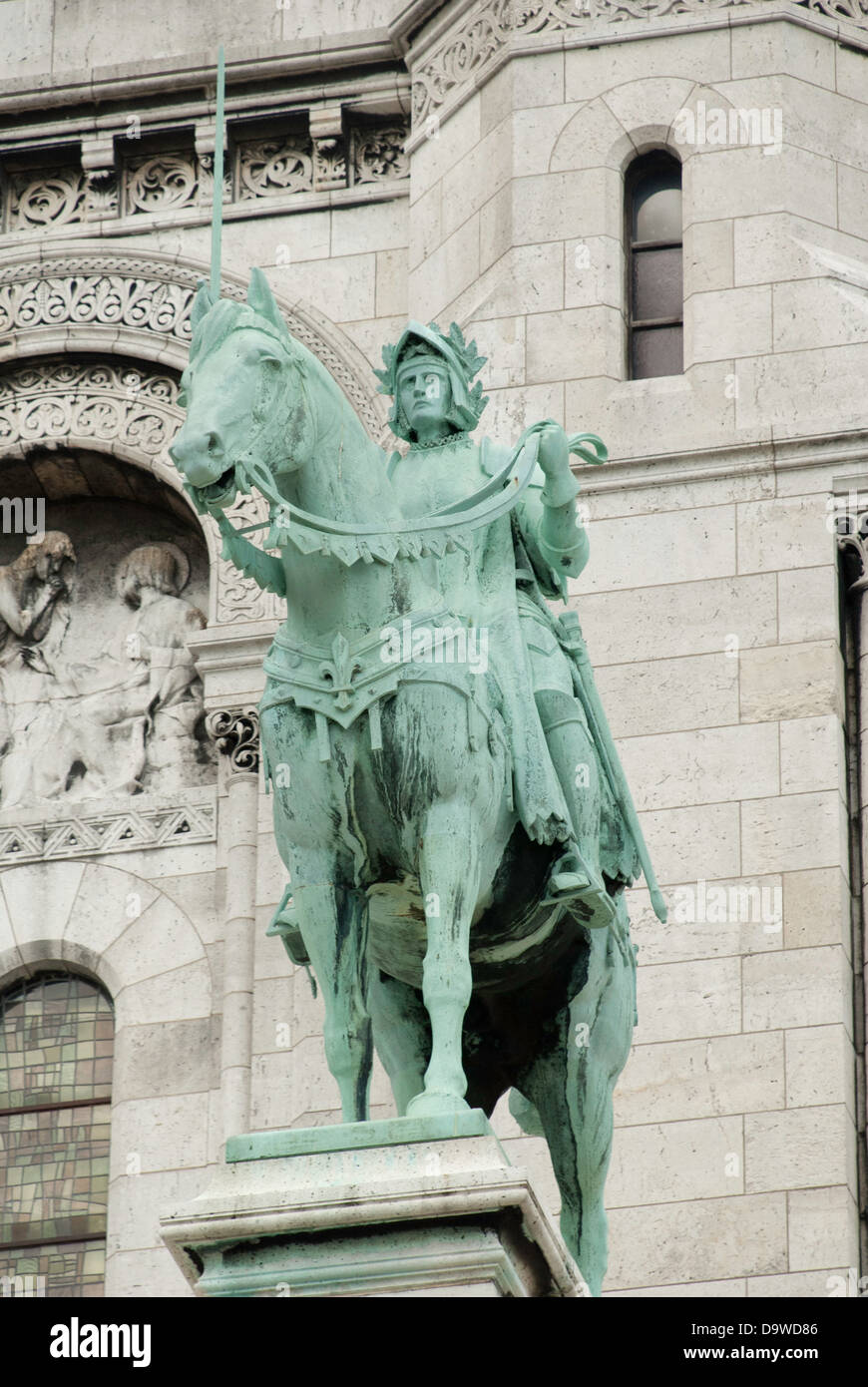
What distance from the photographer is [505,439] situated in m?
17.9

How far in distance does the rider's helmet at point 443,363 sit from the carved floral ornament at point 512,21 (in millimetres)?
6227

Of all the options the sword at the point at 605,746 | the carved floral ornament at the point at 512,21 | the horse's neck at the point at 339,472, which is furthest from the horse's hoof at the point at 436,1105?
the carved floral ornament at the point at 512,21

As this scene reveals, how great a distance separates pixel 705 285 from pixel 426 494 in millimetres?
5673

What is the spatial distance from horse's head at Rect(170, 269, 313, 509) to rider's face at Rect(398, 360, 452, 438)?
80cm

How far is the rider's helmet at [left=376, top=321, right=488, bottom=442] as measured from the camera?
13.0 metres

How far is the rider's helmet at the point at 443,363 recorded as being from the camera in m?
13.0

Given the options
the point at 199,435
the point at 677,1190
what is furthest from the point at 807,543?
the point at 199,435

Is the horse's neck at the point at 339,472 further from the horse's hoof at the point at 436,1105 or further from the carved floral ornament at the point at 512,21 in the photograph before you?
the carved floral ornament at the point at 512,21

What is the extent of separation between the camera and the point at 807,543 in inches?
685

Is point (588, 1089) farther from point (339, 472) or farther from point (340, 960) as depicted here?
point (339, 472)

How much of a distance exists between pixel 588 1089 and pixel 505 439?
18.6 ft

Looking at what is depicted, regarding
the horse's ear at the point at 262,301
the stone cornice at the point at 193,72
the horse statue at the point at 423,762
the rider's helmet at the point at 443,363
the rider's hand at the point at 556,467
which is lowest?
the horse statue at the point at 423,762

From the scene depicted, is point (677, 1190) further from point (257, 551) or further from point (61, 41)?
point (61, 41)

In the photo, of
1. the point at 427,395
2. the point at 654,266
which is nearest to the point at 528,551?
the point at 427,395
